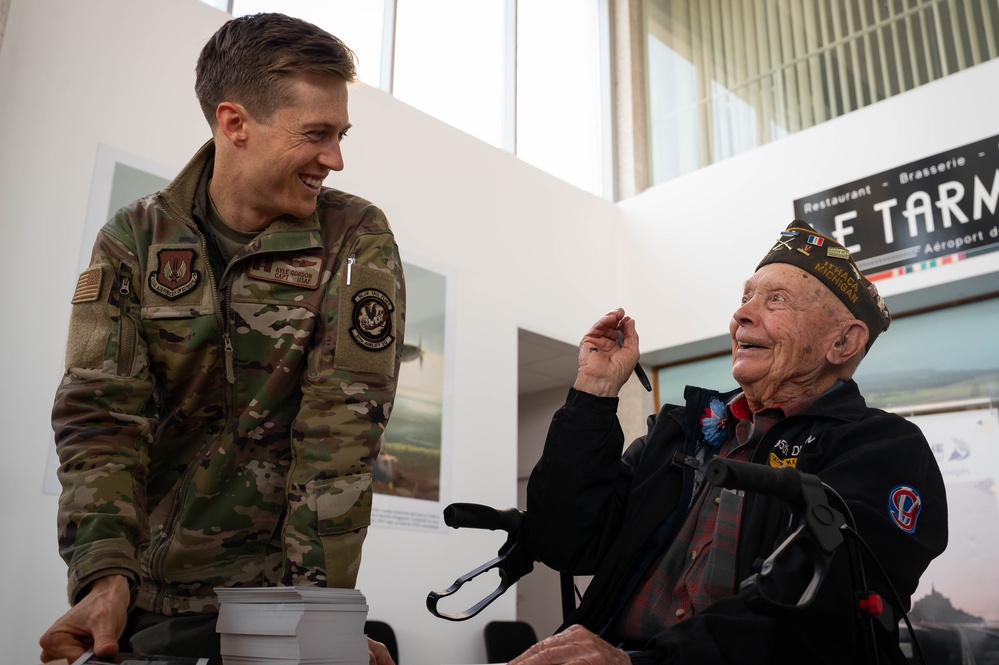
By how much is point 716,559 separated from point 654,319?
4949 millimetres

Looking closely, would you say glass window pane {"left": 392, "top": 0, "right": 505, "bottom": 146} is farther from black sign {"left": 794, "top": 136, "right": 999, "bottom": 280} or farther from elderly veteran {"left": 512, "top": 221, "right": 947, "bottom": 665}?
elderly veteran {"left": 512, "top": 221, "right": 947, "bottom": 665}

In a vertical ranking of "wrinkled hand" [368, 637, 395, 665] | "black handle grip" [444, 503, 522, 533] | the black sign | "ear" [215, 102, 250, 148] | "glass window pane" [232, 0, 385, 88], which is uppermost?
"glass window pane" [232, 0, 385, 88]

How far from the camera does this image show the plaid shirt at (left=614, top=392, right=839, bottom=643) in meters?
1.46

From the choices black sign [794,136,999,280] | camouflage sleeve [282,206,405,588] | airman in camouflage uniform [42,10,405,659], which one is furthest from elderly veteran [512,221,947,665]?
black sign [794,136,999,280]

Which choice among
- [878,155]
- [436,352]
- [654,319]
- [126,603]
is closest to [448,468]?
[436,352]

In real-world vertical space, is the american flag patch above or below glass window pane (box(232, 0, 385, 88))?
below

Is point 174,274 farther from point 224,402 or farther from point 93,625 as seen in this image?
point 93,625

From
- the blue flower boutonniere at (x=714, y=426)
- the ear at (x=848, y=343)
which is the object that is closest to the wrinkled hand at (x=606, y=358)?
the blue flower boutonniere at (x=714, y=426)

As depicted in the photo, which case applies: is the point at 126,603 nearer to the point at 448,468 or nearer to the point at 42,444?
the point at 42,444

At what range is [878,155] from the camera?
17.7 ft

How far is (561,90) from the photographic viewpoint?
7.12 metres

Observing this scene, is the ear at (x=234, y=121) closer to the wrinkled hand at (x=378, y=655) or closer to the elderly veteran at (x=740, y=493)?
the elderly veteran at (x=740, y=493)

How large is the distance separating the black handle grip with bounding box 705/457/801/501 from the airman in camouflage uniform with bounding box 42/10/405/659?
520 mm

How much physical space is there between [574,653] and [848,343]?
97 centimetres
